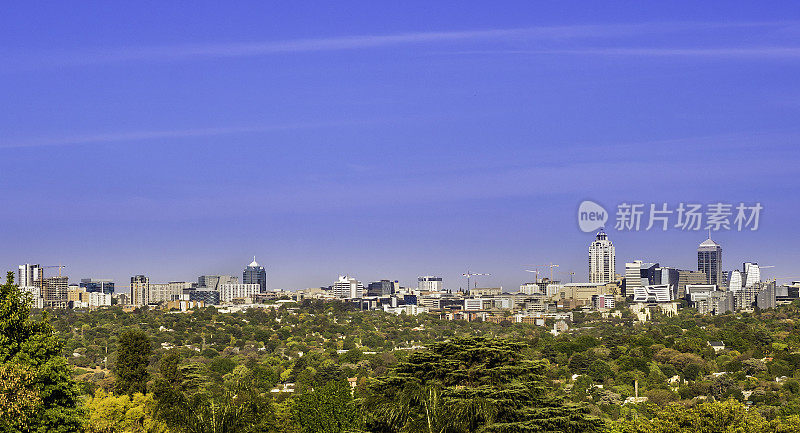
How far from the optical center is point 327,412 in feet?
162

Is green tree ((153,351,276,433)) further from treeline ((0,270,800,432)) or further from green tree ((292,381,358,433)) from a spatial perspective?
green tree ((292,381,358,433))

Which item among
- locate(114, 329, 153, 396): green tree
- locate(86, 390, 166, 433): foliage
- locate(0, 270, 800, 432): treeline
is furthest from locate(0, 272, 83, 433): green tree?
locate(114, 329, 153, 396): green tree

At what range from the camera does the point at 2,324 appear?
1256 inches

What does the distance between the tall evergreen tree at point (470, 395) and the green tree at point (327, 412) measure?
12953mm

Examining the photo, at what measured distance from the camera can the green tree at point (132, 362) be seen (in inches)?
2176

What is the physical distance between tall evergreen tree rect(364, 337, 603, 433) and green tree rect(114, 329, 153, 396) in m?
25.1

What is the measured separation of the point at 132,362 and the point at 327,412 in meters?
12.9

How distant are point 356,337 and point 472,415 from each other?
548ft

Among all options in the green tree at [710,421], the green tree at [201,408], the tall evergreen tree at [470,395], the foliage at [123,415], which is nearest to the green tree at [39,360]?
the green tree at [201,408]

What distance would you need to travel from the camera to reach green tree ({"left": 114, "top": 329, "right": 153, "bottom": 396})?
181ft

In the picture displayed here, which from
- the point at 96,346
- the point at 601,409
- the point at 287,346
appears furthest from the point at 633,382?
the point at 96,346

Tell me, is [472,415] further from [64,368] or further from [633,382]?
[633,382]

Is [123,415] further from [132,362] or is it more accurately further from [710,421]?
[710,421]

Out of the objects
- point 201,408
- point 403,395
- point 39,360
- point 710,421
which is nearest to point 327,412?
point 403,395
